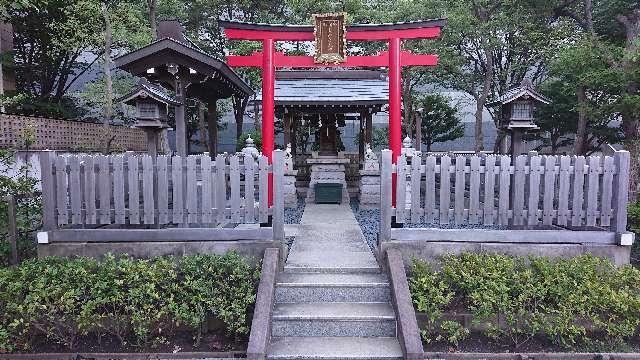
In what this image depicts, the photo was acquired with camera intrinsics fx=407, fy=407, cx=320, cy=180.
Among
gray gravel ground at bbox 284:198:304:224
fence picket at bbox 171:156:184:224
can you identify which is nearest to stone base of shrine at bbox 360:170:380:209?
gray gravel ground at bbox 284:198:304:224

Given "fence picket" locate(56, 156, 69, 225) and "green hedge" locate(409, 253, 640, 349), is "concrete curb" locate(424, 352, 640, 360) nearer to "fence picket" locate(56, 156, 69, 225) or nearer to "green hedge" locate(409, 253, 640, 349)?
"green hedge" locate(409, 253, 640, 349)

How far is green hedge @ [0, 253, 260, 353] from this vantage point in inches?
218

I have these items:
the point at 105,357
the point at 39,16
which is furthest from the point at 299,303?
the point at 39,16

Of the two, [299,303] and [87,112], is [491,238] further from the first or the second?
[87,112]

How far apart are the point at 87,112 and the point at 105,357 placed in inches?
914

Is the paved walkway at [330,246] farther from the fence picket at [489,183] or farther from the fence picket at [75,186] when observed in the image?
the fence picket at [75,186]

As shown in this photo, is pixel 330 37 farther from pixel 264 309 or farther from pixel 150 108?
pixel 264 309

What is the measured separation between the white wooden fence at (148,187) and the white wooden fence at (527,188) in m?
2.19

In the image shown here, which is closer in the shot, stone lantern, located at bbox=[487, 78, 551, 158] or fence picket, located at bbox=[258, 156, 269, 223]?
fence picket, located at bbox=[258, 156, 269, 223]

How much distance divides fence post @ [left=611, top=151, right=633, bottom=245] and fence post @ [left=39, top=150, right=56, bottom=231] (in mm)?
8921

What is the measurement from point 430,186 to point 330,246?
94.3 inches

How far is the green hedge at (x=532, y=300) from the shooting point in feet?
18.4

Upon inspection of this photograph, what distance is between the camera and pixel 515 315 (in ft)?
18.7

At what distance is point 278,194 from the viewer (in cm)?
652
